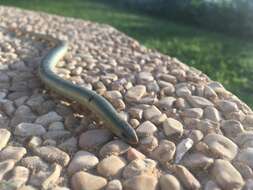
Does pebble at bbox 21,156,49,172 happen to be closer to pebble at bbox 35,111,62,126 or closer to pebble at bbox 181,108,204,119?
pebble at bbox 35,111,62,126

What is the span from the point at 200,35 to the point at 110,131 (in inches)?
365

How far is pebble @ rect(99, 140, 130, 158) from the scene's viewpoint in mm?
3398

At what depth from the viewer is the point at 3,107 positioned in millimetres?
4074

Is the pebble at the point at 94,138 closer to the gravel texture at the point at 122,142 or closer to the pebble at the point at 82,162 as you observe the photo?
the gravel texture at the point at 122,142

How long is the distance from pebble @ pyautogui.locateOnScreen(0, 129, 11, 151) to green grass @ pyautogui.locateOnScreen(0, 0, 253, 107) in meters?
3.60

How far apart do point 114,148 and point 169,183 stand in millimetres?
505

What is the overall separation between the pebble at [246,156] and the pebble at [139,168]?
0.57 m

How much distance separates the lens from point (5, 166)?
10.4 feet

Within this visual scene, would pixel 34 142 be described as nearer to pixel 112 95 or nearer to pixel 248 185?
pixel 112 95

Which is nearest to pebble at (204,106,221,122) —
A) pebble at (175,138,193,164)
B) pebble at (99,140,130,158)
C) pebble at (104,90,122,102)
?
pebble at (175,138,193,164)

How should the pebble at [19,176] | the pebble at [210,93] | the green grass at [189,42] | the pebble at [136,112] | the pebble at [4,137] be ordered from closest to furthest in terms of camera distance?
the pebble at [19,176]
the pebble at [4,137]
the pebble at [136,112]
the pebble at [210,93]
the green grass at [189,42]

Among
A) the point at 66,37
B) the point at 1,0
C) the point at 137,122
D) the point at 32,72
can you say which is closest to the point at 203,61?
the point at 66,37

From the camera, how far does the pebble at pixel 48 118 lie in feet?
12.5

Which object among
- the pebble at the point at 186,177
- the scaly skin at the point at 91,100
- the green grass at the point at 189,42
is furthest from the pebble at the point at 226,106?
the green grass at the point at 189,42
